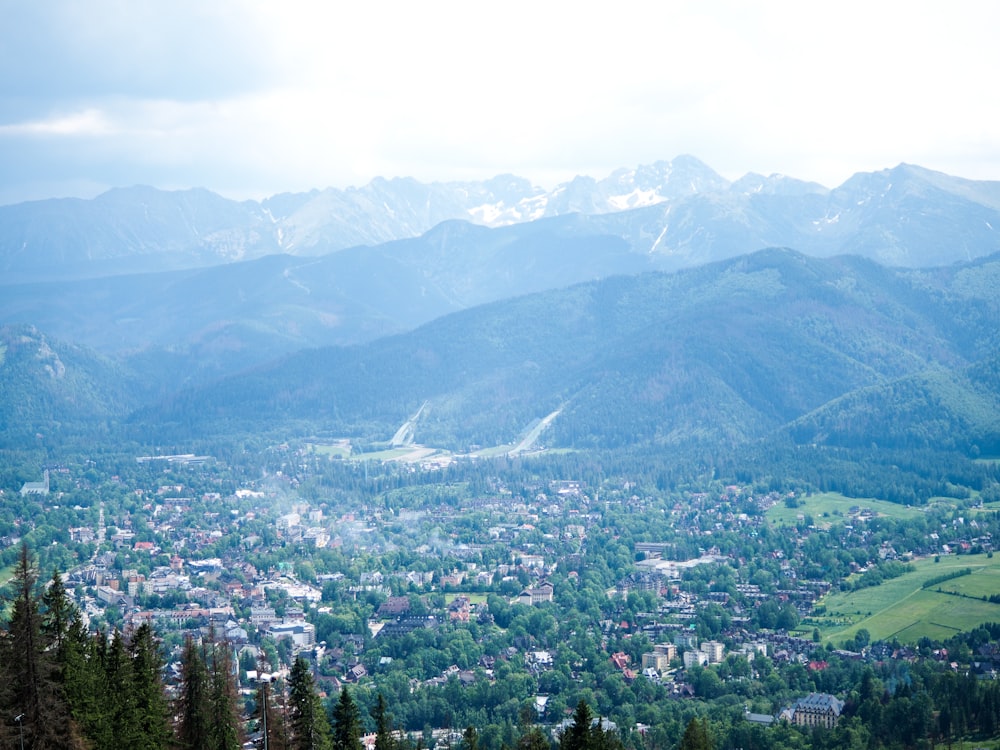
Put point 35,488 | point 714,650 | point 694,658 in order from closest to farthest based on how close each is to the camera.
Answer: point 694,658 < point 714,650 < point 35,488

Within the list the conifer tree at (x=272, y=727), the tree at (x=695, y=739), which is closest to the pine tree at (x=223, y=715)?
the conifer tree at (x=272, y=727)

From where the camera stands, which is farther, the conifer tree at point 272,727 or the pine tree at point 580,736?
the conifer tree at point 272,727

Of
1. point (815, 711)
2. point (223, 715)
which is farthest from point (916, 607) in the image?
point (223, 715)

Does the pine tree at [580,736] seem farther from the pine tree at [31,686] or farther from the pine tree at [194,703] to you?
the pine tree at [31,686]

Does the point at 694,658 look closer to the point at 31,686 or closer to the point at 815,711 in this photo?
the point at 815,711

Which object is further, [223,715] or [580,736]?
[223,715]

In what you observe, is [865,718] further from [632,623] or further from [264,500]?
[264,500]

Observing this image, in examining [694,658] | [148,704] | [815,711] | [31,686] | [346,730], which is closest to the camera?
[31,686]

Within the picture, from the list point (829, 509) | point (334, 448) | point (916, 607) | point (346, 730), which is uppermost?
point (346, 730)
